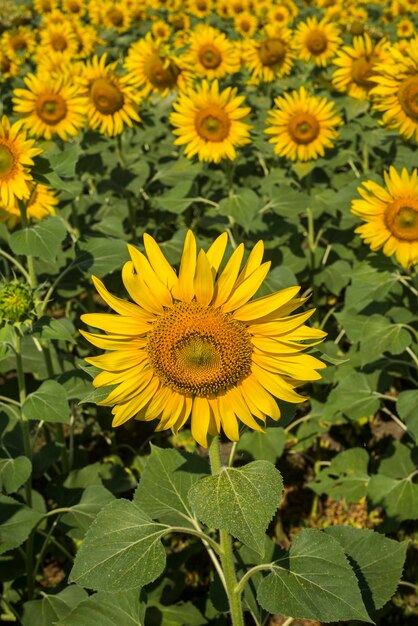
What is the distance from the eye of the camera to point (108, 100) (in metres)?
4.61

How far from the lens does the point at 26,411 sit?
8.07 feet

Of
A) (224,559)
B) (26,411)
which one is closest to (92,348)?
(26,411)

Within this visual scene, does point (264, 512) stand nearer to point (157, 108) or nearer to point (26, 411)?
point (26, 411)

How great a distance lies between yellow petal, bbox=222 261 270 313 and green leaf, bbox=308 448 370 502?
2089 mm

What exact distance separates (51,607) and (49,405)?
772mm

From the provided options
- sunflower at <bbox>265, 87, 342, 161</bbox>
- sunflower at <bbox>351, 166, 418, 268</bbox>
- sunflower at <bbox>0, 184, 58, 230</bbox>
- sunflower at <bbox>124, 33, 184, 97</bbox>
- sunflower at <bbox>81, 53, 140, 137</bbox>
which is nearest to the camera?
sunflower at <bbox>351, 166, 418, 268</bbox>

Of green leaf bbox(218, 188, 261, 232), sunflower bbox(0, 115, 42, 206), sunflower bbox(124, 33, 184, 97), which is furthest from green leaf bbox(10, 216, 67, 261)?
sunflower bbox(124, 33, 184, 97)

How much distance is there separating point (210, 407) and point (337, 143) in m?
4.28

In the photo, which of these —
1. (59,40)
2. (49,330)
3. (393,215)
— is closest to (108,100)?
(393,215)

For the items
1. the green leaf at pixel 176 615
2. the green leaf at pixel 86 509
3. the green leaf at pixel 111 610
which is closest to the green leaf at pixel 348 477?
the green leaf at pixel 176 615

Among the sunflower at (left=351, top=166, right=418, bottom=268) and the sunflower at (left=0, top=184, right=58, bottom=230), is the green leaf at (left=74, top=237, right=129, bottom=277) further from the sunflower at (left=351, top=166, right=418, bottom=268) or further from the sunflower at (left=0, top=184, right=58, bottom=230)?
the sunflower at (left=351, top=166, right=418, bottom=268)

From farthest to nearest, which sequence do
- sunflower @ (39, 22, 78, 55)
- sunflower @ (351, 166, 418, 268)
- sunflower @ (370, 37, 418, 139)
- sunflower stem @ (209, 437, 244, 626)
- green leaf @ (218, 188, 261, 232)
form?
sunflower @ (39, 22, 78, 55) → green leaf @ (218, 188, 261, 232) → sunflower @ (370, 37, 418, 139) → sunflower @ (351, 166, 418, 268) → sunflower stem @ (209, 437, 244, 626)

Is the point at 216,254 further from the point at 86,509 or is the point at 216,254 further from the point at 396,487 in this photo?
the point at 396,487

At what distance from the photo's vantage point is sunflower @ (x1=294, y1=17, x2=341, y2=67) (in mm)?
6461
